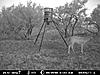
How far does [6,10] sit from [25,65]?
9244 mm

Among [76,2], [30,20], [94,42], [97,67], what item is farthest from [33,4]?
[97,67]

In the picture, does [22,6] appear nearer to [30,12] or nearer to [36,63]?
[30,12]

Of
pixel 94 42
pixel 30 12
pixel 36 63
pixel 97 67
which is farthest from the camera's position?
pixel 30 12

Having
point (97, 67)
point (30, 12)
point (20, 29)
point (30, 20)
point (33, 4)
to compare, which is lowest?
point (97, 67)

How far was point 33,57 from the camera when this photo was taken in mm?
A: 5551

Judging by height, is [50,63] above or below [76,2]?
below

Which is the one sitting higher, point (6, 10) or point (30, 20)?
point (6, 10)

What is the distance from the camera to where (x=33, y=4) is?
38.7ft

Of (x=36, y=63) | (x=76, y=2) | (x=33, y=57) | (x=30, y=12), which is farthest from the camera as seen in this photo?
(x=30, y=12)

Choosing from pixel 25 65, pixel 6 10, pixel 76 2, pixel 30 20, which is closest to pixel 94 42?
pixel 76 2

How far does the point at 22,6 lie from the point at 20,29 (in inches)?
84.4

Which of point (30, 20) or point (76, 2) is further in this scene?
point (30, 20)

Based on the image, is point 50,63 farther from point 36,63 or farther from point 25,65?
point 25,65

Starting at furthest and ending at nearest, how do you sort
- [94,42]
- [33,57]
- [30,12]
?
[30,12], [94,42], [33,57]
